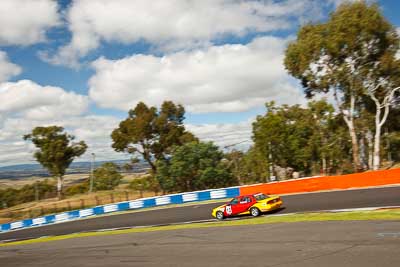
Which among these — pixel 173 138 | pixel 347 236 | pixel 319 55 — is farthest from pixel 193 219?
pixel 173 138

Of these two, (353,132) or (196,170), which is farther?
(196,170)

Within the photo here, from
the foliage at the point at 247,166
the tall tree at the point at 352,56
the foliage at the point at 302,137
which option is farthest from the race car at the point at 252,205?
the foliage at the point at 247,166

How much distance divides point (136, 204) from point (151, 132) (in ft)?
73.5

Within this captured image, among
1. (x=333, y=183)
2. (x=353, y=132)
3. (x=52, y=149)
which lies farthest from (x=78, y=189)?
(x=333, y=183)

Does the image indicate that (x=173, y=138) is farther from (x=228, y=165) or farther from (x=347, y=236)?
(x=347, y=236)

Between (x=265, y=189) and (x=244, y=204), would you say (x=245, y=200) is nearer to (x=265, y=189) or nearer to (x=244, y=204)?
(x=244, y=204)

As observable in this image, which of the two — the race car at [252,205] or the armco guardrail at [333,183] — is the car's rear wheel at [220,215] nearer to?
the race car at [252,205]

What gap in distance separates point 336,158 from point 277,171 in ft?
36.0

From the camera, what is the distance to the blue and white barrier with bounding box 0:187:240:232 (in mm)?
33781

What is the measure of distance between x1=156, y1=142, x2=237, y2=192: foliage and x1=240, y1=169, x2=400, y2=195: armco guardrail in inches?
727

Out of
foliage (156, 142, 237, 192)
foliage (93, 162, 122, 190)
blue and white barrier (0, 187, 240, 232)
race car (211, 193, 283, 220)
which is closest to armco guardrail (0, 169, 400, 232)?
blue and white barrier (0, 187, 240, 232)

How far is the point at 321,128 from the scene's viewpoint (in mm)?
56125

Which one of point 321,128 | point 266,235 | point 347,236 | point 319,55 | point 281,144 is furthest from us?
point 321,128

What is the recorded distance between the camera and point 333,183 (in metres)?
27.5
